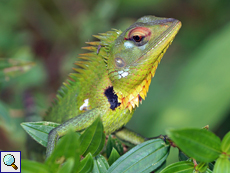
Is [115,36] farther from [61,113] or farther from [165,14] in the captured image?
[165,14]

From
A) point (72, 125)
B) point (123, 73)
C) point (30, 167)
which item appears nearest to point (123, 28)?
point (123, 73)

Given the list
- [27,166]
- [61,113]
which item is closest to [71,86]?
[61,113]

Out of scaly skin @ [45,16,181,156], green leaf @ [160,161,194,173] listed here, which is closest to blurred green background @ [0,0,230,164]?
scaly skin @ [45,16,181,156]

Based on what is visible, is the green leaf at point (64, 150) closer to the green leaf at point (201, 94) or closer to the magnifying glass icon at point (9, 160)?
the magnifying glass icon at point (9, 160)

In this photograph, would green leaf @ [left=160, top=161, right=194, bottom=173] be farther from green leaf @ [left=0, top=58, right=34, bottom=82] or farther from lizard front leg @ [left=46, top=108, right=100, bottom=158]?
green leaf @ [left=0, top=58, right=34, bottom=82]

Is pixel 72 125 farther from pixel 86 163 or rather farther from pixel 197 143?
pixel 197 143

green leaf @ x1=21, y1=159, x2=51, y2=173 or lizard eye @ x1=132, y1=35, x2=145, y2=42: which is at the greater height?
lizard eye @ x1=132, y1=35, x2=145, y2=42

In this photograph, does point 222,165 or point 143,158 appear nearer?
point 222,165
